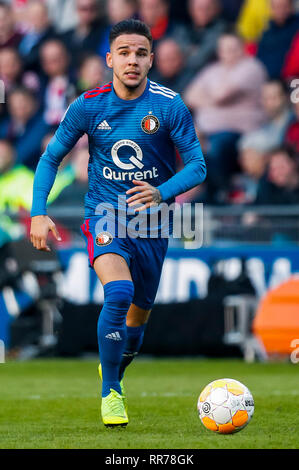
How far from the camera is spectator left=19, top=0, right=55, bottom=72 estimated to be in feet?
53.8

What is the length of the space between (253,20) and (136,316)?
28.5 feet

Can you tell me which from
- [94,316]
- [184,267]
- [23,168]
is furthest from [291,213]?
[23,168]

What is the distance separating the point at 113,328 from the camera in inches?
234

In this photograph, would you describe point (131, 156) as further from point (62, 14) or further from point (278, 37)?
point (62, 14)

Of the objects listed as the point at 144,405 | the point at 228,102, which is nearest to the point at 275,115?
the point at 228,102

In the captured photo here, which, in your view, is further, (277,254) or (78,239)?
(78,239)

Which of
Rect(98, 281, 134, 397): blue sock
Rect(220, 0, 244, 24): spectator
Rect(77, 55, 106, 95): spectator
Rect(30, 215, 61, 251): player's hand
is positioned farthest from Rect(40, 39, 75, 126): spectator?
Rect(98, 281, 134, 397): blue sock

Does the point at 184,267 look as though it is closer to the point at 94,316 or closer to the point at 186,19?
the point at 94,316

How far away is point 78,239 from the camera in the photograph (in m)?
12.6

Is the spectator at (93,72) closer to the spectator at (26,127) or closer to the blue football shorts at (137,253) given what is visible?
the spectator at (26,127)

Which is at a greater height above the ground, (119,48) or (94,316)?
(119,48)

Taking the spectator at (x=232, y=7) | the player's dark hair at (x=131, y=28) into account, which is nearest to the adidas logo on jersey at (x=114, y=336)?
the player's dark hair at (x=131, y=28)

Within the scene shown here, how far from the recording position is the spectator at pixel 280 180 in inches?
487
